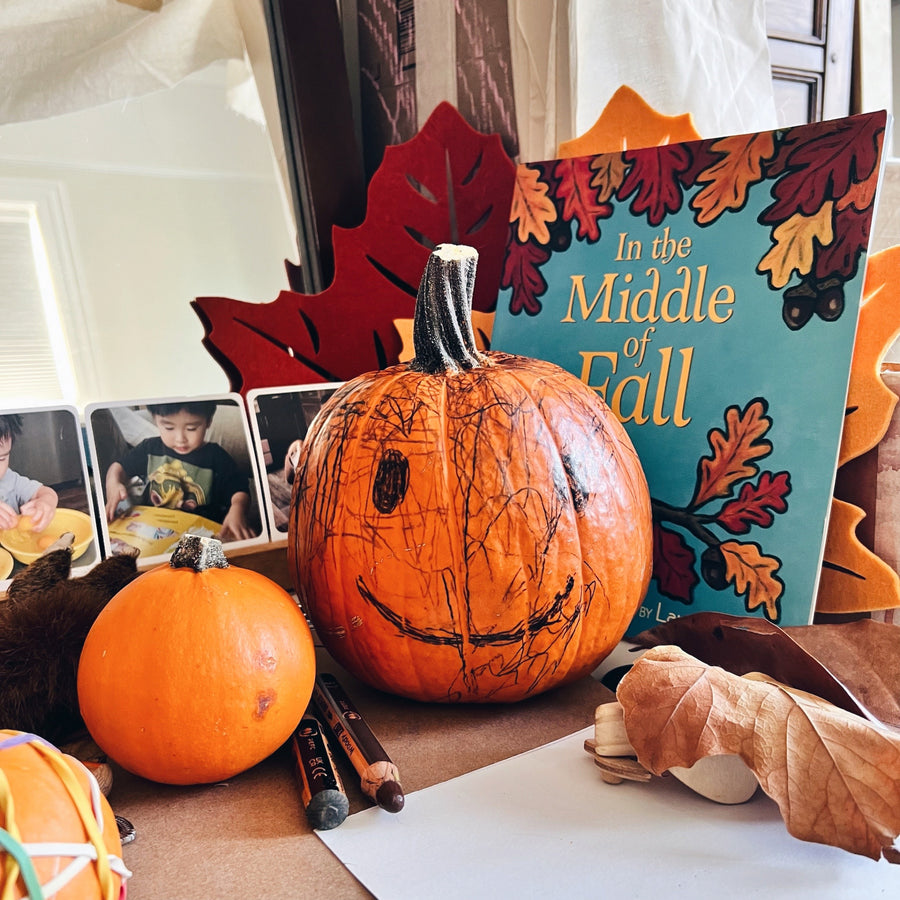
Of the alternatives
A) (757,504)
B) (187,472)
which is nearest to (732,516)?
(757,504)

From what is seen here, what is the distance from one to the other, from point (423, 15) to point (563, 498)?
0.73m

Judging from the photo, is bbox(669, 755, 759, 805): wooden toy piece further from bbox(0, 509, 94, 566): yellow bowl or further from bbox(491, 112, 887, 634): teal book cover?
bbox(0, 509, 94, 566): yellow bowl

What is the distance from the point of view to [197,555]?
0.52 metres

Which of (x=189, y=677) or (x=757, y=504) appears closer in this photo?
(x=189, y=677)

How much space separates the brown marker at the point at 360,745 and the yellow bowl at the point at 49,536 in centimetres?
24

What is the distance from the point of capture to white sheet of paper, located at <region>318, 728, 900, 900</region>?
1.31 feet

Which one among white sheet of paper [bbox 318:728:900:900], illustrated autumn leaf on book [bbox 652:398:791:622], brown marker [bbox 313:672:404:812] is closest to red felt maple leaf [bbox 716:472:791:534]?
illustrated autumn leaf on book [bbox 652:398:791:622]

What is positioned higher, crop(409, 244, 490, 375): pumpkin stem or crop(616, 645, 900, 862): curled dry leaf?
crop(409, 244, 490, 375): pumpkin stem

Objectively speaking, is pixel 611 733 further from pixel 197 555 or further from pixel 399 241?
pixel 399 241

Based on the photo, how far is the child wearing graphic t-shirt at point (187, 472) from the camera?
71cm

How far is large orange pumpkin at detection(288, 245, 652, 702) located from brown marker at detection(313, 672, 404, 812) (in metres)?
0.03

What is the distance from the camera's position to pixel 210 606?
49 centimetres

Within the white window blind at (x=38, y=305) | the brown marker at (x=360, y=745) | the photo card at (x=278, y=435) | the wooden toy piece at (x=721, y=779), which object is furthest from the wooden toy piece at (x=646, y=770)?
the white window blind at (x=38, y=305)

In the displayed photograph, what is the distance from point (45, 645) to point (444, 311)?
361mm
